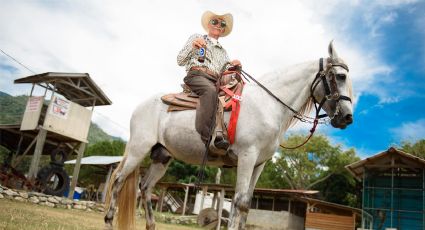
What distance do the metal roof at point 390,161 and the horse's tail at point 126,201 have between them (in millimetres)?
18534

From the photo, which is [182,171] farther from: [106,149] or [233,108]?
[233,108]

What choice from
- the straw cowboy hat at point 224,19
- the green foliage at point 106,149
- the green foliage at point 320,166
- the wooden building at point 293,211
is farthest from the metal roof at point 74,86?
the green foliage at point 106,149

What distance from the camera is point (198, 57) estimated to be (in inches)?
212

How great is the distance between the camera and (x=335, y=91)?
4.76 meters

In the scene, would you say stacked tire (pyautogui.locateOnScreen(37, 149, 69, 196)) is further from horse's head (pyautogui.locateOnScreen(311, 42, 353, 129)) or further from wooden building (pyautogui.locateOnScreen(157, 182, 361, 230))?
horse's head (pyautogui.locateOnScreen(311, 42, 353, 129))

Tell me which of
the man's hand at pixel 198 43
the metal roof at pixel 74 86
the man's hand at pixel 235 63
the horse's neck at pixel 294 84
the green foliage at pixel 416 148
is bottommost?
the horse's neck at pixel 294 84

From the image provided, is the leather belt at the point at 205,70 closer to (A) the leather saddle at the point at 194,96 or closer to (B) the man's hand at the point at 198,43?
(A) the leather saddle at the point at 194,96

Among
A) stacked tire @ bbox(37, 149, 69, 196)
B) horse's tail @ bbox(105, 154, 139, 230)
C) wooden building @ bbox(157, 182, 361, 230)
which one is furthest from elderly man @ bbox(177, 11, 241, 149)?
stacked tire @ bbox(37, 149, 69, 196)

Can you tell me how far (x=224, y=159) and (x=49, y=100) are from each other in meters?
17.8

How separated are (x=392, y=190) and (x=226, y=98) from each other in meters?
20.1

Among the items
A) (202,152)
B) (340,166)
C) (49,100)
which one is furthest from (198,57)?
(340,166)

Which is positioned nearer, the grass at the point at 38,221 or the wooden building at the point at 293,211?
the grass at the point at 38,221

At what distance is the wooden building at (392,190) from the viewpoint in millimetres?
21422

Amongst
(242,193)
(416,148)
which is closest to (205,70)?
(242,193)
